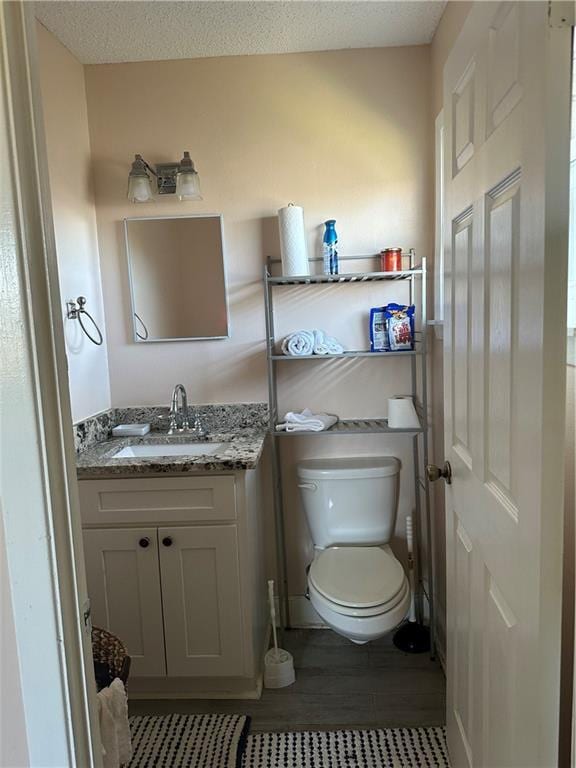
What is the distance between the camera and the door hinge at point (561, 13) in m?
0.72

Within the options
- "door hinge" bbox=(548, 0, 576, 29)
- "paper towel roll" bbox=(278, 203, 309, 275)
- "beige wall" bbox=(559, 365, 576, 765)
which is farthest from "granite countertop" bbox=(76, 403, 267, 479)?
"door hinge" bbox=(548, 0, 576, 29)

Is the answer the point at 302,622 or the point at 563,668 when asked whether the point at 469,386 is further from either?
the point at 302,622

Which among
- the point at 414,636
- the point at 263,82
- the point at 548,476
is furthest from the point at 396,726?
the point at 263,82

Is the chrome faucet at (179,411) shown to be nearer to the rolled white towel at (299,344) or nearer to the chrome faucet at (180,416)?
the chrome faucet at (180,416)

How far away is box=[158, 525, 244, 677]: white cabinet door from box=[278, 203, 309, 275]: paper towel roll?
1.06 metres

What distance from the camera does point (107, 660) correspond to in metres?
1.22

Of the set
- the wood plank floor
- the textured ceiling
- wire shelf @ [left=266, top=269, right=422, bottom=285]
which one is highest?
the textured ceiling

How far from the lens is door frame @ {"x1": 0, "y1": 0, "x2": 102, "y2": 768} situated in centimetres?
66

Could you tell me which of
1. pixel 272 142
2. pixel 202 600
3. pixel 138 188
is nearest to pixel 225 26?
pixel 272 142

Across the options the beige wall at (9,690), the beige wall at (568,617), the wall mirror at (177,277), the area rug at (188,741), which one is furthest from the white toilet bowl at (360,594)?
the beige wall at (9,690)

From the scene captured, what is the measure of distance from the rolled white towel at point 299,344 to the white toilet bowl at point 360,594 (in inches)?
33.3

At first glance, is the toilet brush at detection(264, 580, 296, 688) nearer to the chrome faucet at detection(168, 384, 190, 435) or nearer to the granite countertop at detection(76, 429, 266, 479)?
the granite countertop at detection(76, 429, 266, 479)

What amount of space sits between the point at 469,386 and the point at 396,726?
4.29 ft

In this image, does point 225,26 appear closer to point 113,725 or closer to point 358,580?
point 358,580
